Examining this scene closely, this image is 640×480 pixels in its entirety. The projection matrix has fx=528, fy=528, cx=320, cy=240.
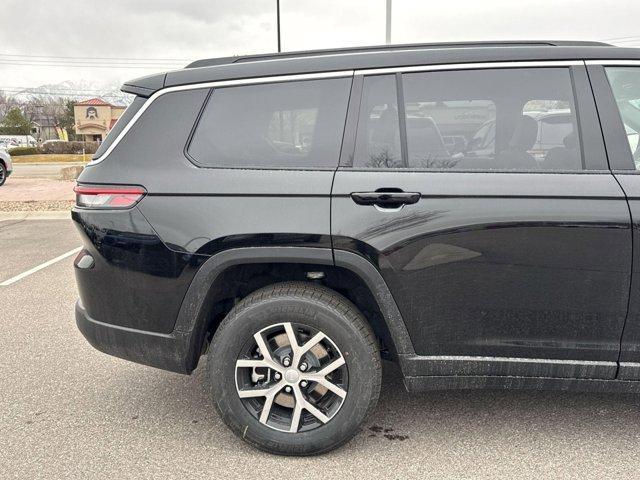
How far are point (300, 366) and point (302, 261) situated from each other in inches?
20.1

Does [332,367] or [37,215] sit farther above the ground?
[332,367]

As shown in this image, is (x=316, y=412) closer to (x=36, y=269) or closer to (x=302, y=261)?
(x=302, y=261)

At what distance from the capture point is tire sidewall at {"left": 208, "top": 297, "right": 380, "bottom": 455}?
2443 millimetres

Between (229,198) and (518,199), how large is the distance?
130cm

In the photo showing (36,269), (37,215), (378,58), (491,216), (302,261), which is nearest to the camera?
(491,216)

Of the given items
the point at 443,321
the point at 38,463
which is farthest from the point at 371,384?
the point at 38,463

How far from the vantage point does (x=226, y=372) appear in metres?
2.52

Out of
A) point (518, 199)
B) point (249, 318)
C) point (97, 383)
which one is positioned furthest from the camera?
point (97, 383)

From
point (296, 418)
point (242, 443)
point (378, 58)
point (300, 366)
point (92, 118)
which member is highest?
point (378, 58)

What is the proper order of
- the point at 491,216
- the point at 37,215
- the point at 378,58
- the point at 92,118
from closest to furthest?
the point at 491,216 → the point at 378,58 → the point at 37,215 → the point at 92,118

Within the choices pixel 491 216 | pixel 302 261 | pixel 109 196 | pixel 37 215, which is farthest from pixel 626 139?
pixel 37 215

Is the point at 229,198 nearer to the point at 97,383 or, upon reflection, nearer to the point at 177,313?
the point at 177,313

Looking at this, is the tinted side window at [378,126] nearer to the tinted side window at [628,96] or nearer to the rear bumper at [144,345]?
the tinted side window at [628,96]

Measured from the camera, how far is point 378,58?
8.27ft
